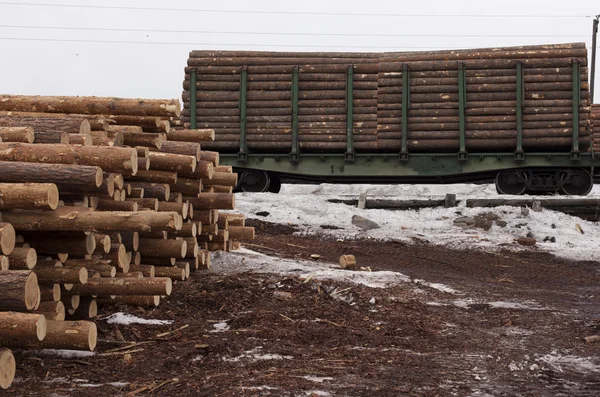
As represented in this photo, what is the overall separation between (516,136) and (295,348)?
13.8 meters

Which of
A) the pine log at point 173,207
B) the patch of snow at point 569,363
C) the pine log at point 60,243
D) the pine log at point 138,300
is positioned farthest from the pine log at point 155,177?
the patch of snow at point 569,363

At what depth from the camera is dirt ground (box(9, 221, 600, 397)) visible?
5.18 metres

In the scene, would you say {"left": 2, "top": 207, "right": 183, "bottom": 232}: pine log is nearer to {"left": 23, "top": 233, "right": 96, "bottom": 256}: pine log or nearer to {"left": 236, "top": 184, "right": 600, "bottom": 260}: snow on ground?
{"left": 23, "top": 233, "right": 96, "bottom": 256}: pine log

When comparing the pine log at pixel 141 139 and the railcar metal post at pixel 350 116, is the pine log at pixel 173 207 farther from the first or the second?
the railcar metal post at pixel 350 116

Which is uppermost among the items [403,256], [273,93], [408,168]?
[273,93]

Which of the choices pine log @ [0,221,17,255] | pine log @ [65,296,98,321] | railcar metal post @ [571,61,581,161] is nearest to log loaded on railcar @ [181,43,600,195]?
railcar metal post @ [571,61,581,161]

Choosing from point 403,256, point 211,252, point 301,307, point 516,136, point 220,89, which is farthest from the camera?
point 220,89

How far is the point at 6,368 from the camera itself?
4785 millimetres

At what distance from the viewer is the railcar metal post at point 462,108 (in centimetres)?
1881

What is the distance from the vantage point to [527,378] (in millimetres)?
5406

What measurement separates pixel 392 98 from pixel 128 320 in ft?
43.9

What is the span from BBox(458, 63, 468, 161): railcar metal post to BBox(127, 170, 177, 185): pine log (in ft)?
38.6

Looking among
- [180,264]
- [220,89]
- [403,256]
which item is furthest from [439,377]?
[220,89]

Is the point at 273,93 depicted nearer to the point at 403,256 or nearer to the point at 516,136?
the point at 516,136
